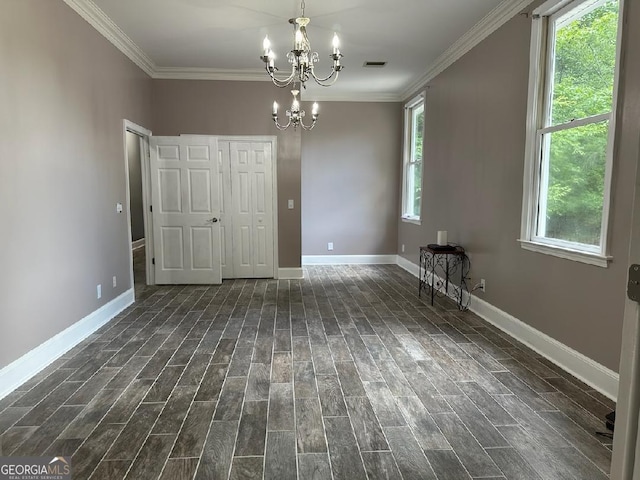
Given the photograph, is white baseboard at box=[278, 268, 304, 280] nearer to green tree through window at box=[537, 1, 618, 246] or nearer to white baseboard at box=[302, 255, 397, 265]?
white baseboard at box=[302, 255, 397, 265]

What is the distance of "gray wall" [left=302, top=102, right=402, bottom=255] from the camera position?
23.5 ft

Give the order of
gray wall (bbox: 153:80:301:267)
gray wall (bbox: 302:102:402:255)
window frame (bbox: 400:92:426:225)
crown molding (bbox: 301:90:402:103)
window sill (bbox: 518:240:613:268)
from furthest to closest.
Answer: gray wall (bbox: 302:102:402:255) → crown molding (bbox: 301:90:402:103) → window frame (bbox: 400:92:426:225) → gray wall (bbox: 153:80:301:267) → window sill (bbox: 518:240:613:268)

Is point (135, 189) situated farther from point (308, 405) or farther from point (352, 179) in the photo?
point (308, 405)

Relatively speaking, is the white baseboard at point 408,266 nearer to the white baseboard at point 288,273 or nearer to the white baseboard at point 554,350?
the white baseboard at point 288,273

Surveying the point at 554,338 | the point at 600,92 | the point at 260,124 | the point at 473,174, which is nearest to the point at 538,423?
the point at 554,338

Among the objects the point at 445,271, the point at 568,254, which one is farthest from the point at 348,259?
the point at 568,254

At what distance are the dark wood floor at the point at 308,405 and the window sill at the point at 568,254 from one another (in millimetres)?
816

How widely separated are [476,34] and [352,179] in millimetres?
3414

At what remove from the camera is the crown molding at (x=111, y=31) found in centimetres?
350

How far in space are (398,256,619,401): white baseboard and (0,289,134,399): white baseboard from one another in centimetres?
376

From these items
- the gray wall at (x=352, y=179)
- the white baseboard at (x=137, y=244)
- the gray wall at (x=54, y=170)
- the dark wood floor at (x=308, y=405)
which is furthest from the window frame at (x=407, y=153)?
the white baseboard at (x=137, y=244)

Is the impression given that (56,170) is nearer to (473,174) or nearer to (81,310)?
(81,310)
